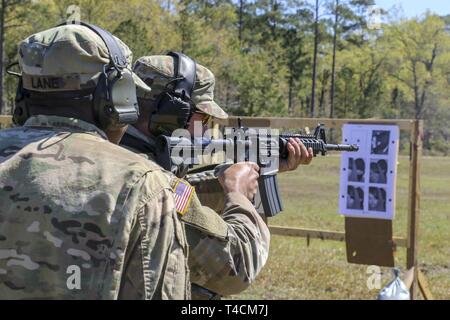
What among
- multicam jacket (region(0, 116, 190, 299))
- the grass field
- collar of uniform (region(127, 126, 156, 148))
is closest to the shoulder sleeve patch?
multicam jacket (region(0, 116, 190, 299))

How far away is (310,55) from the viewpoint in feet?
189

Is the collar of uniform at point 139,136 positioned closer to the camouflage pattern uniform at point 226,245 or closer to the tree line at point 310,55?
the camouflage pattern uniform at point 226,245

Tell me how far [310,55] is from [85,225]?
→ 57749mm

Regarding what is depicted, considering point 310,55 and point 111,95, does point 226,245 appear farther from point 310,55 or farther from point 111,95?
point 310,55

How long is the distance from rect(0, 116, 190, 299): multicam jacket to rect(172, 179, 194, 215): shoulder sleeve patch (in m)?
0.12

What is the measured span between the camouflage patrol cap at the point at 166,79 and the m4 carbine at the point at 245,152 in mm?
190

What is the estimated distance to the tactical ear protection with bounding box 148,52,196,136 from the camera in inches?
103

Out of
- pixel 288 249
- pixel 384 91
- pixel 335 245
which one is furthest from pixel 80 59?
pixel 384 91

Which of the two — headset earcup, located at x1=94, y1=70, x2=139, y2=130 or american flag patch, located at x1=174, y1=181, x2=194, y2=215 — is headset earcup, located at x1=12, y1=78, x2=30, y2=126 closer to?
headset earcup, located at x1=94, y1=70, x2=139, y2=130

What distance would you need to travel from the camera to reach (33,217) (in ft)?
4.91

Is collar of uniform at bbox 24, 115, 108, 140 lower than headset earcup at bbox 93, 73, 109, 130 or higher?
lower

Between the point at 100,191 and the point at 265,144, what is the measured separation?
1.54m

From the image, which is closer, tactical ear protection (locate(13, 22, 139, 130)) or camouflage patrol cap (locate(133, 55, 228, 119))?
tactical ear protection (locate(13, 22, 139, 130))
